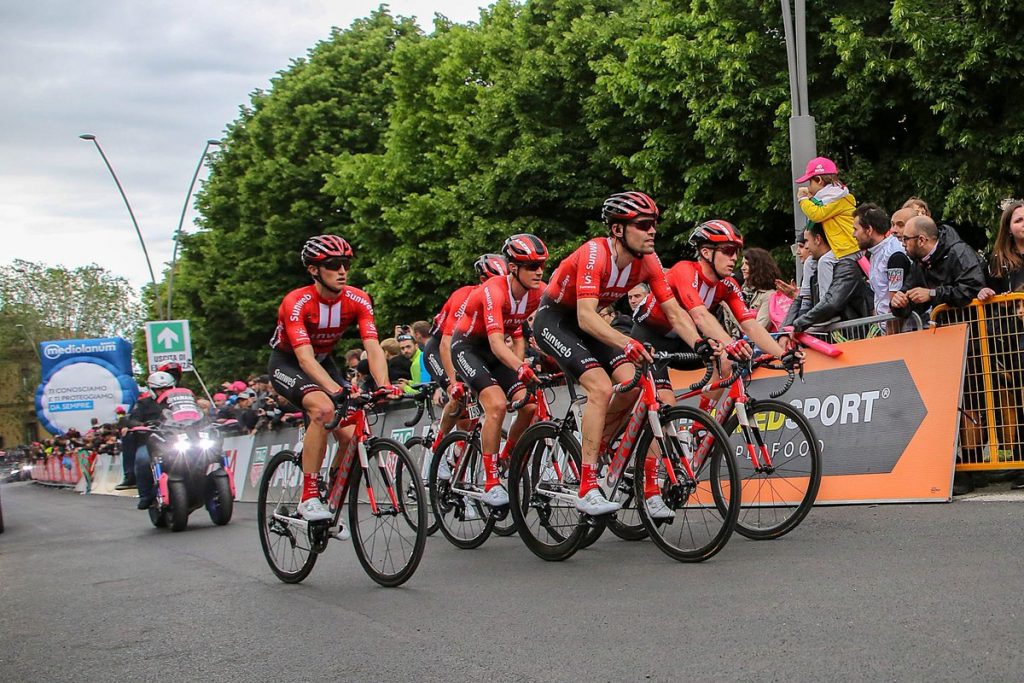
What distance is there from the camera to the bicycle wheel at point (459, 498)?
9562 millimetres

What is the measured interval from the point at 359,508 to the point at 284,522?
0.78m

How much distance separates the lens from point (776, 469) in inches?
311

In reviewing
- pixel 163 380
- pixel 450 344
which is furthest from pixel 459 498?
pixel 163 380

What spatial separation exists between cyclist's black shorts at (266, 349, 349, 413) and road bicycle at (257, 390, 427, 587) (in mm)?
357

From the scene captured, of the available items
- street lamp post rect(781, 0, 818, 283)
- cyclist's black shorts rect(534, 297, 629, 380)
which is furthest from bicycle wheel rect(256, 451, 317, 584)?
street lamp post rect(781, 0, 818, 283)

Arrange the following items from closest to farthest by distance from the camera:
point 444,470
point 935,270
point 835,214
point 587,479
→ point 587,479, point 935,270, point 444,470, point 835,214

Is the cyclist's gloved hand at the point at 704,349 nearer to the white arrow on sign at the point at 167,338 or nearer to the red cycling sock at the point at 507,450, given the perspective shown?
the red cycling sock at the point at 507,450

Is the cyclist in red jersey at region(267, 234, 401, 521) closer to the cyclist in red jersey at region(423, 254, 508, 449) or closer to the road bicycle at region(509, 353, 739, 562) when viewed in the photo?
the road bicycle at region(509, 353, 739, 562)

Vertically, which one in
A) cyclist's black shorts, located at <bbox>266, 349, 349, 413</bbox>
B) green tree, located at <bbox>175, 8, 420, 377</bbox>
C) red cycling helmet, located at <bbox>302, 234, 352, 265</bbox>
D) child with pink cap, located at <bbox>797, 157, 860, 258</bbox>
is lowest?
cyclist's black shorts, located at <bbox>266, 349, 349, 413</bbox>

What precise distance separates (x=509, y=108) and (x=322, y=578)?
2360cm

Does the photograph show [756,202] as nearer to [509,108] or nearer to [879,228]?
[509,108]

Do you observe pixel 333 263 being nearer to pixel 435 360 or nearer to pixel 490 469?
pixel 490 469

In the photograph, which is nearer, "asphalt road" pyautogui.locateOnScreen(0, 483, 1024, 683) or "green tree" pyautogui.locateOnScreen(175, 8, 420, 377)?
"asphalt road" pyautogui.locateOnScreen(0, 483, 1024, 683)

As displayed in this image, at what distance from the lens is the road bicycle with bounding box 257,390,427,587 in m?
7.73
